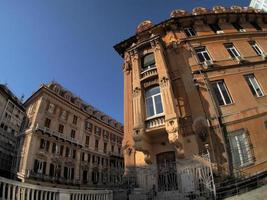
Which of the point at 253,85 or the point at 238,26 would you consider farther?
the point at 238,26

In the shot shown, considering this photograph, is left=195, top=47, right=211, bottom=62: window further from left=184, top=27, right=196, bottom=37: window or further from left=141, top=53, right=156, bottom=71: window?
left=141, top=53, right=156, bottom=71: window

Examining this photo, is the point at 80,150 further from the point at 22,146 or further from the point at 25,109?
the point at 25,109

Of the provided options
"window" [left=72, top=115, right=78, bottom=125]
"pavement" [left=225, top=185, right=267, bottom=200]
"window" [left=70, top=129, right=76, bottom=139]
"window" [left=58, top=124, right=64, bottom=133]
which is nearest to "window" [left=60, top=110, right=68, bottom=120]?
"window" [left=58, top=124, right=64, bottom=133]

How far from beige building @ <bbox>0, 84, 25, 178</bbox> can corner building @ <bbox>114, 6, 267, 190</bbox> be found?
78.4 feet

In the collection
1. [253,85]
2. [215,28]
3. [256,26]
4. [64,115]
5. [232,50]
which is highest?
[64,115]

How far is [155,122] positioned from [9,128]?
30.6m

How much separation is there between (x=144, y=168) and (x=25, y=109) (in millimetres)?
33431

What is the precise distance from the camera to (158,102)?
603 inches

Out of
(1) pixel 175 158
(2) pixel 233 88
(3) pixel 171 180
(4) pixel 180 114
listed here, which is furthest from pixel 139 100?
(2) pixel 233 88

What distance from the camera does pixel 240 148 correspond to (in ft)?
43.3

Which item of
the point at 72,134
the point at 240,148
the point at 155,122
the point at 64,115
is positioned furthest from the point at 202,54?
the point at 72,134

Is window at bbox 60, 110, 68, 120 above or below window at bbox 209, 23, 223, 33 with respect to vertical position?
above

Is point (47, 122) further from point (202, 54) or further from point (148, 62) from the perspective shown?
point (202, 54)

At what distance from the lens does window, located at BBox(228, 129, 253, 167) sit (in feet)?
42.0
